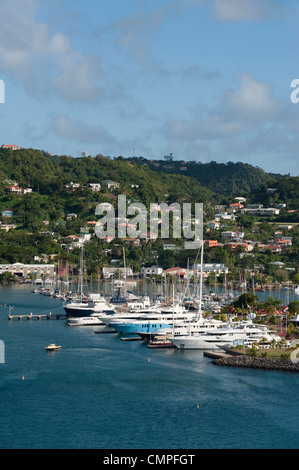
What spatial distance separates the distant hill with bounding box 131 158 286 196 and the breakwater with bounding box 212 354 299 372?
99.9 meters

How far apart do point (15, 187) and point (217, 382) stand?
198 ft

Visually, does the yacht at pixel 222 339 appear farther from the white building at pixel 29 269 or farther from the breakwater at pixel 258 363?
the white building at pixel 29 269

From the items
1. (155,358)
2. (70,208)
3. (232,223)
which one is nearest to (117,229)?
(70,208)

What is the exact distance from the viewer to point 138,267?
5953cm

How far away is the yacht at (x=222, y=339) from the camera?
25719mm

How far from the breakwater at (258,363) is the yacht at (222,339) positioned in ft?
7.70

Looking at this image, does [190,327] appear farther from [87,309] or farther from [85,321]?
[87,309]

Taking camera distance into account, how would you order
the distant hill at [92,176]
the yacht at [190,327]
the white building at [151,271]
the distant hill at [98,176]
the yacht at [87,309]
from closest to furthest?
1. the yacht at [190,327]
2. the yacht at [87,309]
3. the white building at [151,271]
4. the distant hill at [92,176]
5. the distant hill at [98,176]

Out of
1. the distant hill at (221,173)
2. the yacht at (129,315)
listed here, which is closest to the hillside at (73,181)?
the distant hill at (221,173)

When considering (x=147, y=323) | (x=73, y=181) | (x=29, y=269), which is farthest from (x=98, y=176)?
(x=147, y=323)

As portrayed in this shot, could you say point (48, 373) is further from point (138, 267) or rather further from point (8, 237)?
point (8, 237)

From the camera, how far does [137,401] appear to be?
60.6ft

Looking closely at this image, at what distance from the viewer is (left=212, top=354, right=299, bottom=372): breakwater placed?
22172 mm

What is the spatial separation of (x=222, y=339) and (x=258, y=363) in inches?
136
